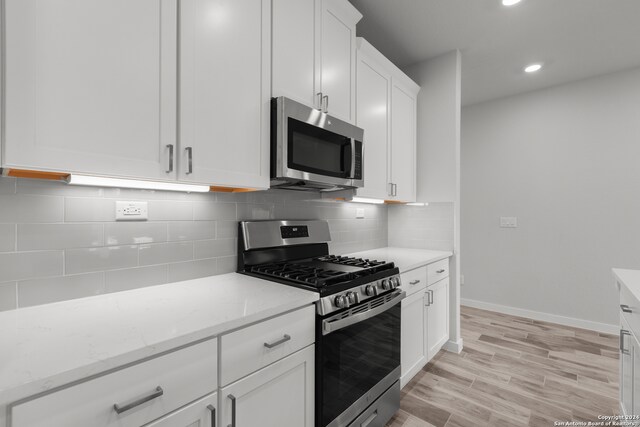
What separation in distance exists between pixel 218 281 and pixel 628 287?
1.88 metres

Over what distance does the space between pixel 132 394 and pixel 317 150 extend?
1.32 meters

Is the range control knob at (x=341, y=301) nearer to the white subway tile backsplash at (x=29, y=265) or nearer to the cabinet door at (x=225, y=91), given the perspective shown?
the cabinet door at (x=225, y=91)

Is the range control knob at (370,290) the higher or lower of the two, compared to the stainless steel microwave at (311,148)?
lower

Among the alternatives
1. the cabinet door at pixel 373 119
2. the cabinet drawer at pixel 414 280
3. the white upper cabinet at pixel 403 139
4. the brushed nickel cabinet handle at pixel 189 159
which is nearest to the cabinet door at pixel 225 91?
the brushed nickel cabinet handle at pixel 189 159

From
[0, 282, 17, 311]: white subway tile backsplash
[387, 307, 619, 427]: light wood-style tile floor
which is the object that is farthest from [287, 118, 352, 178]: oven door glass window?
[387, 307, 619, 427]: light wood-style tile floor

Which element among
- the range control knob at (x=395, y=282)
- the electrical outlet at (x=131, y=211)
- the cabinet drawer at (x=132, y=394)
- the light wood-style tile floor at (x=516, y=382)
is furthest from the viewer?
the light wood-style tile floor at (x=516, y=382)

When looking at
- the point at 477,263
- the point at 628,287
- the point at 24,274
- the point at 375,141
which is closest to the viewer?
the point at 24,274

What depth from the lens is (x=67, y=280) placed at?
117cm

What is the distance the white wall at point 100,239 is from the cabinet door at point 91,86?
13.3 inches

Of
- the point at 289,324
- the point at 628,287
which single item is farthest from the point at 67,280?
the point at 628,287

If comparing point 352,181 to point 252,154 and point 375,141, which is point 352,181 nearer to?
point 375,141

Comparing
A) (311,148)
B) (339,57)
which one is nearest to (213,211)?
(311,148)

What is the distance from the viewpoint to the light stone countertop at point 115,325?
0.69 m

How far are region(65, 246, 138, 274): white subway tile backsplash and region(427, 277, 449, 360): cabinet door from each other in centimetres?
198
